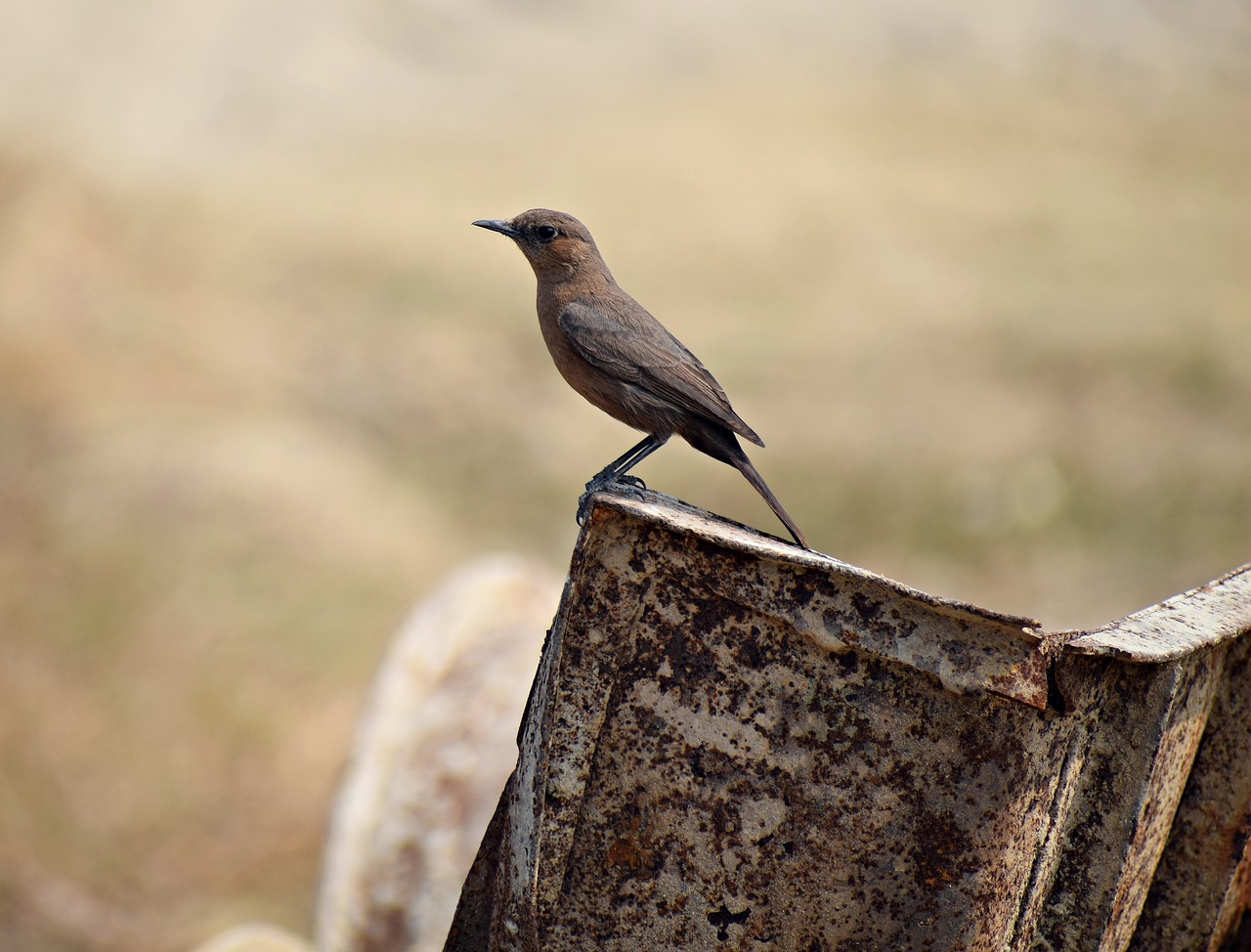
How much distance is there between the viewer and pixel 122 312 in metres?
11.7

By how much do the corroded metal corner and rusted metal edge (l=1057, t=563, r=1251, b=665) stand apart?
0.02 meters

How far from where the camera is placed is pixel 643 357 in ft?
13.8

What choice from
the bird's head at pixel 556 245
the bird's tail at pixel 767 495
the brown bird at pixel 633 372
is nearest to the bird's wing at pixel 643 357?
the brown bird at pixel 633 372

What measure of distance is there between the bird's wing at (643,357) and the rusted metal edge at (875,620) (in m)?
1.81

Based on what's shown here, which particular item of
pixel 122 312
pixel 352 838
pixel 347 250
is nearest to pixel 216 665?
pixel 352 838

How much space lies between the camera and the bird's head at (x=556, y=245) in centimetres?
462

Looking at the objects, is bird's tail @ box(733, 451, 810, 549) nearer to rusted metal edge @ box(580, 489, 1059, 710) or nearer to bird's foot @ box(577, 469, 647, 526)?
bird's foot @ box(577, 469, 647, 526)

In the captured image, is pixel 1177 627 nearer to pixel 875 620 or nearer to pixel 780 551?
pixel 875 620

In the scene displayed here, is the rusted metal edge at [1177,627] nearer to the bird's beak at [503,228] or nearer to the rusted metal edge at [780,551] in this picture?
the rusted metal edge at [780,551]

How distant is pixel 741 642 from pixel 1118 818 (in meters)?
0.83

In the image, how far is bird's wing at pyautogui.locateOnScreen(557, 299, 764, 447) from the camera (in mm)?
4129

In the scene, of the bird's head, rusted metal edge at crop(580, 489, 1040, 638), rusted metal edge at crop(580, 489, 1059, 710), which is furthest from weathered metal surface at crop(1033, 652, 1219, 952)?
the bird's head

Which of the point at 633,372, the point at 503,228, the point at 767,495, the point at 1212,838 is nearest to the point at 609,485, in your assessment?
the point at 767,495

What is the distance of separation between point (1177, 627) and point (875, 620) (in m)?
0.70
